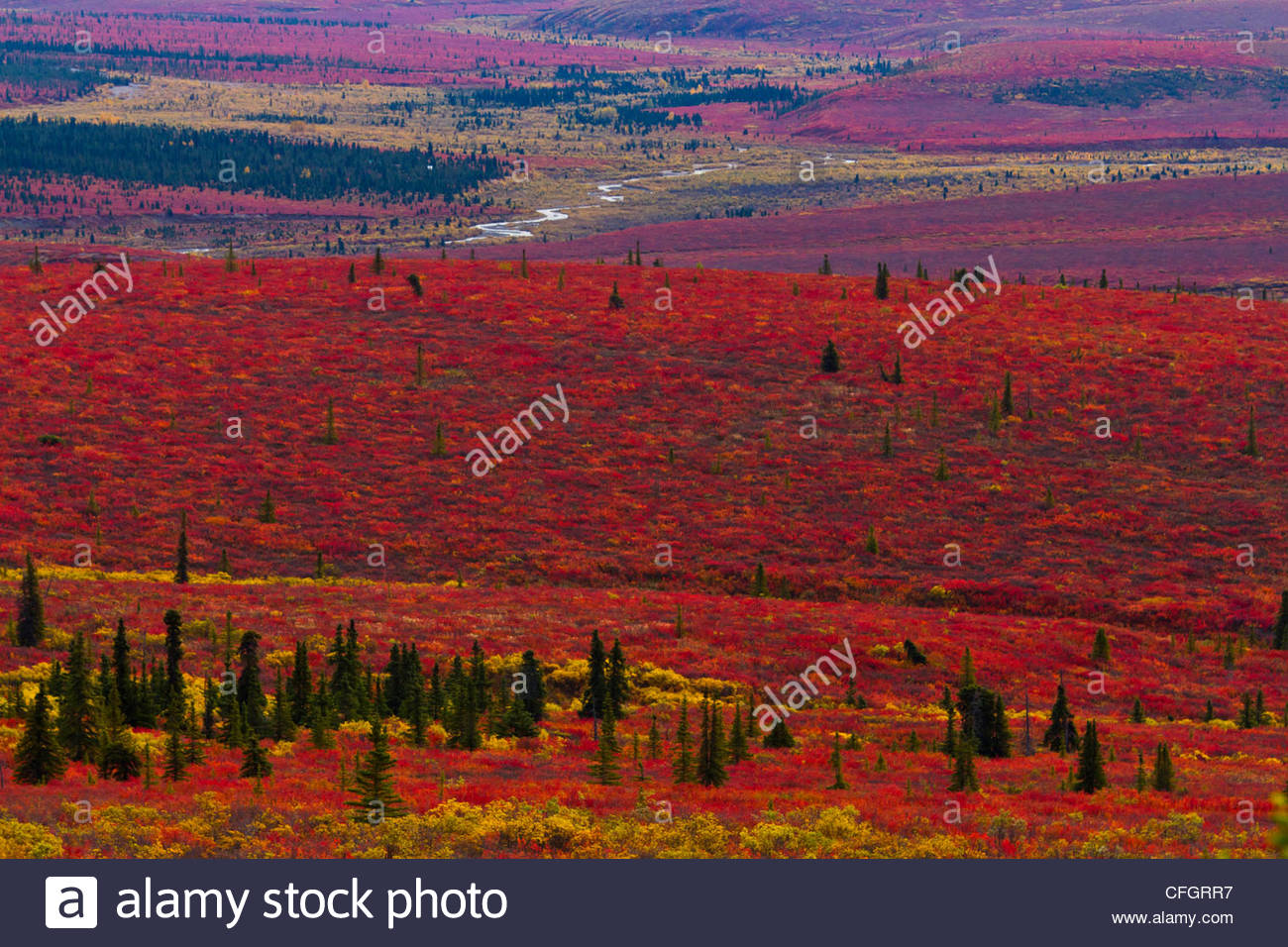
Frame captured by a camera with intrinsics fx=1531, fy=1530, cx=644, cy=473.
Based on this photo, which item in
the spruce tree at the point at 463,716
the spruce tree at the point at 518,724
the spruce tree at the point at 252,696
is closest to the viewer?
the spruce tree at the point at 252,696

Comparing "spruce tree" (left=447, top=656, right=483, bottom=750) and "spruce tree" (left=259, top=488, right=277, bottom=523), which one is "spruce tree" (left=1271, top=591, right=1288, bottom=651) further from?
"spruce tree" (left=259, top=488, right=277, bottom=523)

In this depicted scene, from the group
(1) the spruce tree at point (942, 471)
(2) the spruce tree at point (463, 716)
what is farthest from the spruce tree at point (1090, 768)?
(1) the spruce tree at point (942, 471)

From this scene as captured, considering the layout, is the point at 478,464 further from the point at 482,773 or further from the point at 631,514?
the point at 482,773

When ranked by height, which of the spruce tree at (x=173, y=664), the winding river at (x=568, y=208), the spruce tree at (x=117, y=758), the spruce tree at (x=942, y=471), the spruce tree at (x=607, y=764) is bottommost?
the spruce tree at (x=607, y=764)

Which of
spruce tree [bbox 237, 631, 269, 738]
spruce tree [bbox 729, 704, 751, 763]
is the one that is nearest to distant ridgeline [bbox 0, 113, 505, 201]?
spruce tree [bbox 237, 631, 269, 738]

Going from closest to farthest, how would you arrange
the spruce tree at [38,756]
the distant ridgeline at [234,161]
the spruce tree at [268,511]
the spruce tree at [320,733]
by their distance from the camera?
1. the spruce tree at [38,756]
2. the spruce tree at [320,733]
3. the spruce tree at [268,511]
4. the distant ridgeline at [234,161]

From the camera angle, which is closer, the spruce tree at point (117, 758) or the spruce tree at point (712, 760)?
the spruce tree at point (117, 758)

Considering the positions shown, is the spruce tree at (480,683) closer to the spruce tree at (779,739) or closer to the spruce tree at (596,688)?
the spruce tree at (596,688)
